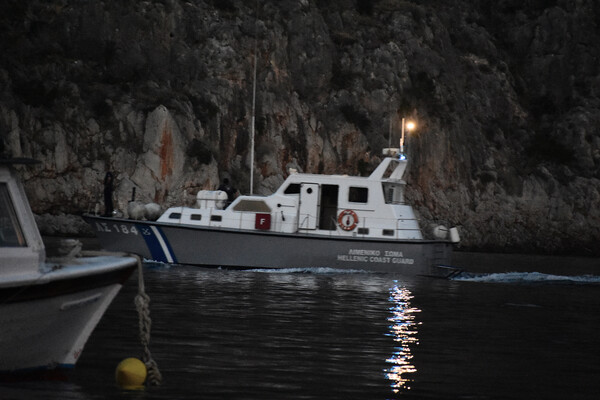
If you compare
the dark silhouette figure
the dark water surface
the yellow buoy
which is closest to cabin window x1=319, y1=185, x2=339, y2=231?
the dark silhouette figure

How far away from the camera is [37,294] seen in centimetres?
1002

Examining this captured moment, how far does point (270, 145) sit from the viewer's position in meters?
62.6

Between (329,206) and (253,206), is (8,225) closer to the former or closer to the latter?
(253,206)

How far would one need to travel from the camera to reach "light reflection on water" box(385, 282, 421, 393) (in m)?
11.8

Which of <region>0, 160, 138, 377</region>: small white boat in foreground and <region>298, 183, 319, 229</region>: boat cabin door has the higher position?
<region>298, 183, 319, 229</region>: boat cabin door

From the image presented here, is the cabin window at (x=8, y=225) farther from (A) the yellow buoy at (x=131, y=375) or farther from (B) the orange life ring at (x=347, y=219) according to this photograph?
(B) the orange life ring at (x=347, y=219)

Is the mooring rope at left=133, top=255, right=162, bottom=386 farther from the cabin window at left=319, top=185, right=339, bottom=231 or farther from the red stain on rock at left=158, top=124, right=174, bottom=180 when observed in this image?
the red stain on rock at left=158, top=124, right=174, bottom=180

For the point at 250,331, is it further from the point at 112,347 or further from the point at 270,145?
the point at 270,145

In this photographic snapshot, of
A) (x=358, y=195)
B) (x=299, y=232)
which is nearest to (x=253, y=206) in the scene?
(x=299, y=232)

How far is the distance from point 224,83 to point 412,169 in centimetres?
1525

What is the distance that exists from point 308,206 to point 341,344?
16415 millimetres

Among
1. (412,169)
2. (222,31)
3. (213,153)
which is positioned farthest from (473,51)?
(213,153)

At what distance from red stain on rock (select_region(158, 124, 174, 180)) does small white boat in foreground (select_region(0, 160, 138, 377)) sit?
1819 inches

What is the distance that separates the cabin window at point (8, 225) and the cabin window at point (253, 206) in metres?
19.9
